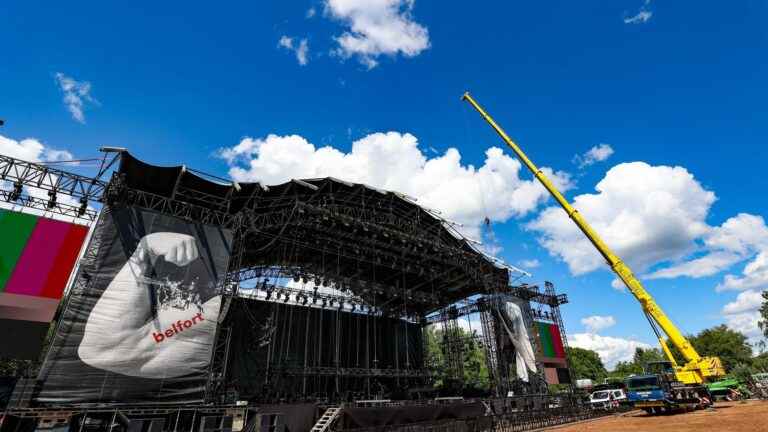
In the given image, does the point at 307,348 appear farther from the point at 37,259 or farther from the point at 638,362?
the point at 638,362

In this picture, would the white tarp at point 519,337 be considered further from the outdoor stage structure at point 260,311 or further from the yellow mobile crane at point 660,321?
the yellow mobile crane at point 660,321

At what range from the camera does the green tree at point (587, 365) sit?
70438mm

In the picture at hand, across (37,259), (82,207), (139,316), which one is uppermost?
(82,207)

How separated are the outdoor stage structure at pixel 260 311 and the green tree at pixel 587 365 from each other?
49.1 meters

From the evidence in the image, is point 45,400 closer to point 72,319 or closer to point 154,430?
point 72,319

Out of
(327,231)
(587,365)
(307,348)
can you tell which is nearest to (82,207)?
(327,231)

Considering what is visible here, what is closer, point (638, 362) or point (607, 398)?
point (607, 398)

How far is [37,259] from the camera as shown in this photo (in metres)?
13.1

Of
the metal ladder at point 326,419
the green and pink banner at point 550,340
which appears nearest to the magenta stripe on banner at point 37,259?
the metal ladder at point 326,419

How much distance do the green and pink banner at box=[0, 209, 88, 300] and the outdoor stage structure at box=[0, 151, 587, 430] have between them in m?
0.62

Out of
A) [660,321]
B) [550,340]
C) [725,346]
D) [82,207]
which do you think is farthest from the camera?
[725,346]

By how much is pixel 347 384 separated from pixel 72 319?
1869cm

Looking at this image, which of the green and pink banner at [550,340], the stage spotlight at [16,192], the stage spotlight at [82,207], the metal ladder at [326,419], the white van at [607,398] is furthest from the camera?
the green and pink banner at [550,340]

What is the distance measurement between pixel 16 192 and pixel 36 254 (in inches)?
103
